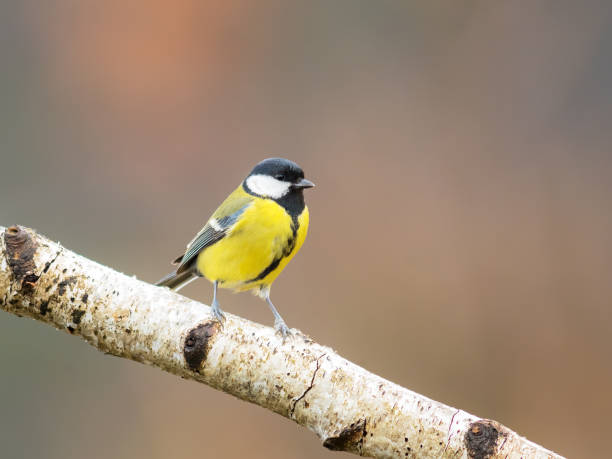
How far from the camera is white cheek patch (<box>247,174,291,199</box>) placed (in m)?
2.04

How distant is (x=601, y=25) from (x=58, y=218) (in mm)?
3322

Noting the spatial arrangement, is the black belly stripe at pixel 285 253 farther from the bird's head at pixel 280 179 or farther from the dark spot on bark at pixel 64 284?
the dark spot on bark at pixel 64 284

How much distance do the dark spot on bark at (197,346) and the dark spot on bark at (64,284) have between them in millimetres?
285

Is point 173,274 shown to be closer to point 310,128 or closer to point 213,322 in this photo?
point 213,322

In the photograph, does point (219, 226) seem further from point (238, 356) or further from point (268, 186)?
point (238, 356)

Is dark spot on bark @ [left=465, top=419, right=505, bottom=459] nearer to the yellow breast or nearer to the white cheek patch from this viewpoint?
the yellow breast

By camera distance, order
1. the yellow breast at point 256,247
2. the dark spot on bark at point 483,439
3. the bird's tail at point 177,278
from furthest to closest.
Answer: the bird's tail at point 177,278
the yellow breast at point 256,247
the dark spot on bark at point 483,439

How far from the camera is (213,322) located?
56.5 inches

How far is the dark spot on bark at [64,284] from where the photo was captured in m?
1.44

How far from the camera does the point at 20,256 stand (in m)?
1.43

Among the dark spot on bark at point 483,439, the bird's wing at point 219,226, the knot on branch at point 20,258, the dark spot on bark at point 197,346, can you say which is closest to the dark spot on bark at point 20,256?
the knot on branch at point 20,258

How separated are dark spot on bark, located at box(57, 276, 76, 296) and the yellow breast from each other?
22.4 inches

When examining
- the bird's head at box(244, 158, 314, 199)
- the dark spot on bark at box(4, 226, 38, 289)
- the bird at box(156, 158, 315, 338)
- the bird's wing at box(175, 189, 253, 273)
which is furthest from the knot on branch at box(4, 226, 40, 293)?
the bird's head at box(244, 158, 314, 199)

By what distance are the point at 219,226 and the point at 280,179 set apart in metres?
0.23
